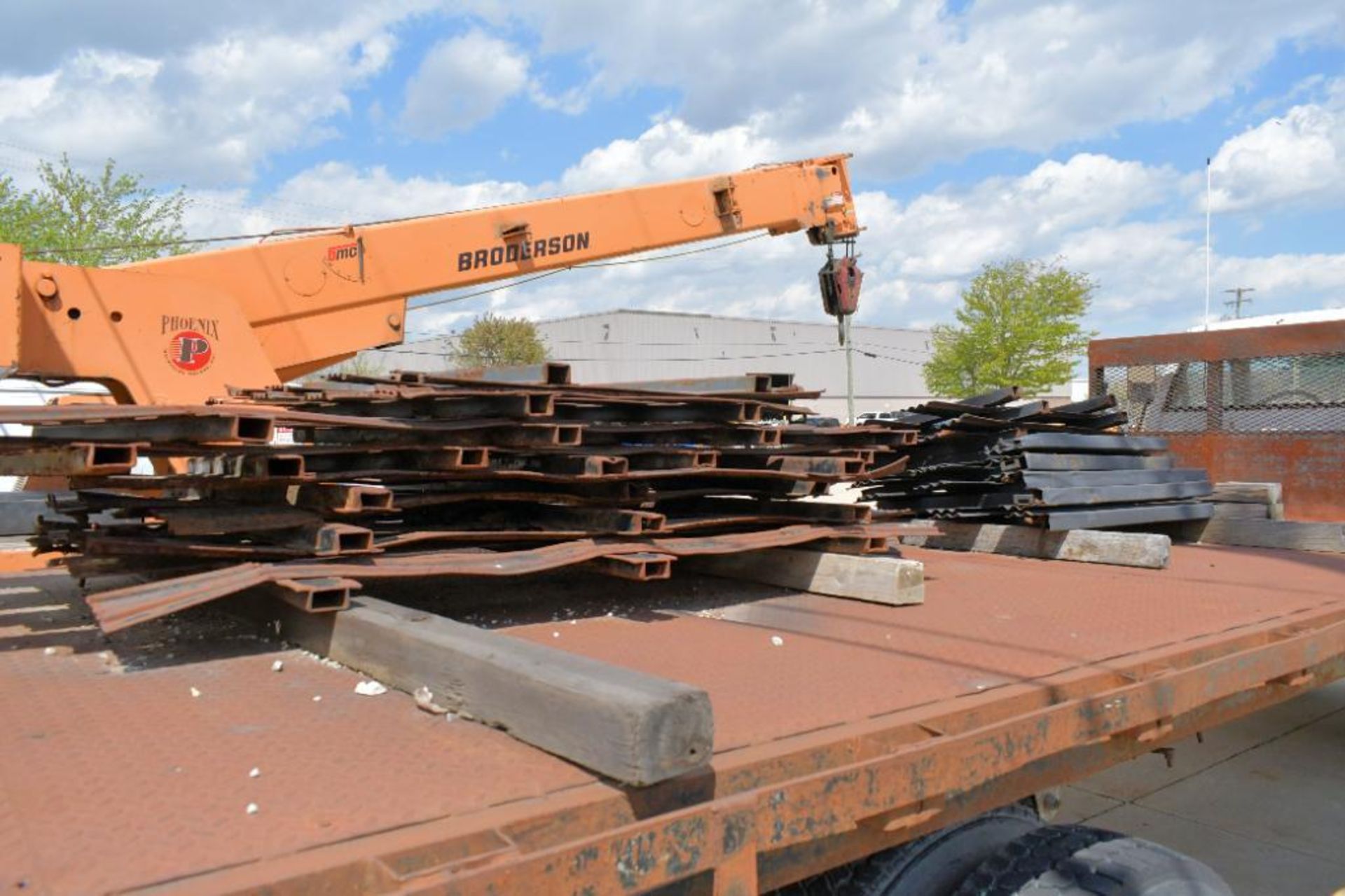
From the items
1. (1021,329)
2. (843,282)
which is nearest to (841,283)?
(843,282)

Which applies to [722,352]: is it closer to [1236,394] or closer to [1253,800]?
[1236,394]

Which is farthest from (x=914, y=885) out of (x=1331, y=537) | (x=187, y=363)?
(x=187, y=363)

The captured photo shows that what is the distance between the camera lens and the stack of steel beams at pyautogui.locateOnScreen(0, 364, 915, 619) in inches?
112

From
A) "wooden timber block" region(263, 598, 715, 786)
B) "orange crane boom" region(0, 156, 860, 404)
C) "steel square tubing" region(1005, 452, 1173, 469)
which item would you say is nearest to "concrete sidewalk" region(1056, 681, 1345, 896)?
"steel square tubing" region(1005, 452, 1173, 469)

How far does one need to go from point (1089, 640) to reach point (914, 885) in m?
1.08

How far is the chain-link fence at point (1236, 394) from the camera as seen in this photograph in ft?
20.6

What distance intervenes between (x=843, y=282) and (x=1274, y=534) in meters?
3.58

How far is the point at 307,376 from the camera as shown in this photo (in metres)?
7.19

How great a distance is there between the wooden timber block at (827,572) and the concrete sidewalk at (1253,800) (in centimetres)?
243

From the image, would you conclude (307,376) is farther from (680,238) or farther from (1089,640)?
(1089,640)

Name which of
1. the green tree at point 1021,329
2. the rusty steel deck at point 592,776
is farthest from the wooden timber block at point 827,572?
the green tree at point 1021,329

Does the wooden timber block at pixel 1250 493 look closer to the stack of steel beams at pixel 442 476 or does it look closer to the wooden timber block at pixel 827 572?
the stack of steel beams at pixel 442 476

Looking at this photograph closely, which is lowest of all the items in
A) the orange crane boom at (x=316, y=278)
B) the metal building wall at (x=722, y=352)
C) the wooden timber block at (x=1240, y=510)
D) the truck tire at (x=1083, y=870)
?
the truck tire at (x=1083, y=870)

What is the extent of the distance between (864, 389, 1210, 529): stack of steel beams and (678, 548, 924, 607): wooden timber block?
3.74 ft
